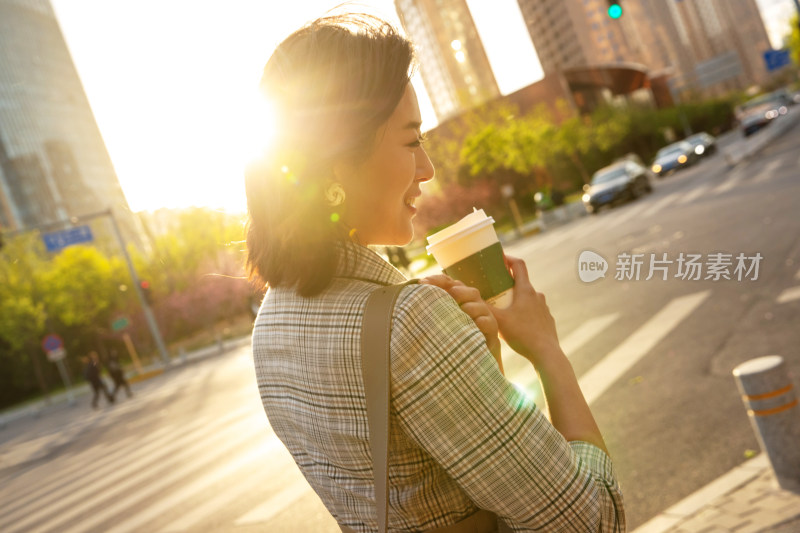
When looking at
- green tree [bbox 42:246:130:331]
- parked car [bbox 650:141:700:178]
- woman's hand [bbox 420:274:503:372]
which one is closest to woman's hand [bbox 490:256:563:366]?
woman's hand [bbox 420:274:503:372]

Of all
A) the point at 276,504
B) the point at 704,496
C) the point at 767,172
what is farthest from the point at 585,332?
the point at 767,172

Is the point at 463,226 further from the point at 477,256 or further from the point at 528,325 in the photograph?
the point at 528,325

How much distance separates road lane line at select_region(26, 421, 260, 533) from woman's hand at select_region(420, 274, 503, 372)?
25.5 ft

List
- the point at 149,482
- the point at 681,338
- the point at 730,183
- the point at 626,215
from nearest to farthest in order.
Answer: the point at 681,338
the point at 149,482
the point at 730,183
the point at 626,215

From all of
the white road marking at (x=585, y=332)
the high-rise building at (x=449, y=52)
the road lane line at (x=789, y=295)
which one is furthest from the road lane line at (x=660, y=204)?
the high-rise building at (x=449, y=52)

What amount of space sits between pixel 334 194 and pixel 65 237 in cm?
2718

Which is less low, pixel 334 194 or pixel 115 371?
pixel 334 194

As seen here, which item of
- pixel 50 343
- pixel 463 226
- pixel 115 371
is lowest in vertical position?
pixel 115 371

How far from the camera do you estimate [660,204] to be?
21094mm

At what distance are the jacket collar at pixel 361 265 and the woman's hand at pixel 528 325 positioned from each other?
0.22 metres

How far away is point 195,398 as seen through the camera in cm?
1644

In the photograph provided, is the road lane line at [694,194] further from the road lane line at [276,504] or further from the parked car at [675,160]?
the road lane line at [276,504]

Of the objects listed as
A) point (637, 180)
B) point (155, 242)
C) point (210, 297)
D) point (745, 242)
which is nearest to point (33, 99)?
point (155, 242)

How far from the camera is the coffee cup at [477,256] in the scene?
55.2 inches
